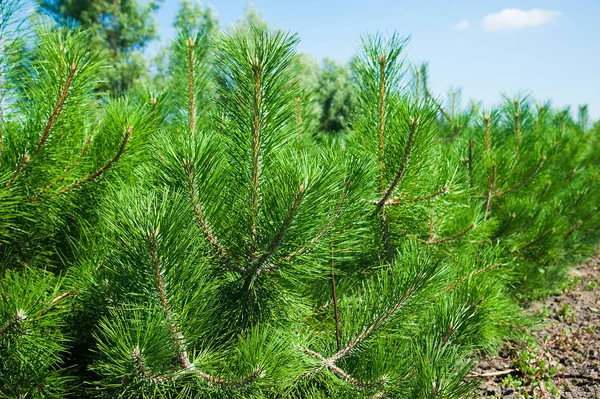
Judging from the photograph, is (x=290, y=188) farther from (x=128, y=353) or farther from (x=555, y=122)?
(x=555, y=122)

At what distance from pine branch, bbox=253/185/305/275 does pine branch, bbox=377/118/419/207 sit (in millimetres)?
700

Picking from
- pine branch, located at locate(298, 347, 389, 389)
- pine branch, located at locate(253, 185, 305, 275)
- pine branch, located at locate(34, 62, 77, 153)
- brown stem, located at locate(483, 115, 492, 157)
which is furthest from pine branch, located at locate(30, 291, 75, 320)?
brown stem, located at locate(483, 115, 492, 157)

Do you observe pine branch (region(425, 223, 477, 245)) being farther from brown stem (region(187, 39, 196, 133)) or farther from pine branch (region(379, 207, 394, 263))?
brown stem (region(187, 39, 196, 133))

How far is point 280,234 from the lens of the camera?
4.02 ft

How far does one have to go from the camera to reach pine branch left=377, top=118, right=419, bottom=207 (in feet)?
5.48

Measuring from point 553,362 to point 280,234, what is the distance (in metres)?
2.51

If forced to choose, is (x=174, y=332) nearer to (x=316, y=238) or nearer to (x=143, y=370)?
(x=143, y=370)

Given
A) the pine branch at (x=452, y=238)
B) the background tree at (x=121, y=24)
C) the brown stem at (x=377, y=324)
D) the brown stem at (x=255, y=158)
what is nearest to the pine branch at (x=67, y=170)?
the brown stem at (x=255, y=158)

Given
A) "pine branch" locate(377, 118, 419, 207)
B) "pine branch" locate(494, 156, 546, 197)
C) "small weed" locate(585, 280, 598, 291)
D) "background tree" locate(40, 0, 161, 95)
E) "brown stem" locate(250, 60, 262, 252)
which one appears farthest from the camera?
"background tree" locate(40, 0, 161, 95)

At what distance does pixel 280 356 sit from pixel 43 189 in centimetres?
97

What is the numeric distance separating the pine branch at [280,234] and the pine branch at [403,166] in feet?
2.30

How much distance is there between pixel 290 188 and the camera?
1155mm

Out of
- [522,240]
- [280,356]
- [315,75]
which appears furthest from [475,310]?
[315,75]

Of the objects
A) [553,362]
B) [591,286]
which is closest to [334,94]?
[591,286]
